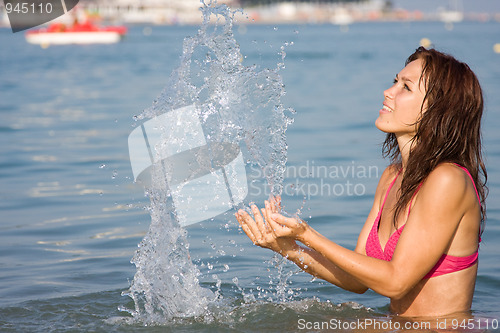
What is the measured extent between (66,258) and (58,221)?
111 centimetres

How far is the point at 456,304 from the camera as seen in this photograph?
10.4 feet

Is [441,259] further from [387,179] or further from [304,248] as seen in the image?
[304,248]

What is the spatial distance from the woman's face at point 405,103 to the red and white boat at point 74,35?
48834mm

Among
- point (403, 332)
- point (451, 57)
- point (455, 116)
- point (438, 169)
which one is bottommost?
point (403, 332)

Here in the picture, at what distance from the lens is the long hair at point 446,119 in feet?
9.82

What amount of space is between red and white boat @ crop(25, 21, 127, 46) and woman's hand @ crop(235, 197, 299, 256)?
48679mm

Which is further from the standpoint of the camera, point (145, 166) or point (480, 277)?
point (145, 166)

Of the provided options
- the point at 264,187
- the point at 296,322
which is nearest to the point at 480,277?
the point at 296,322

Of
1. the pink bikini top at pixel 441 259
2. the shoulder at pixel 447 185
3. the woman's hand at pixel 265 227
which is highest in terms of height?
the shoulder at pixel 447 185

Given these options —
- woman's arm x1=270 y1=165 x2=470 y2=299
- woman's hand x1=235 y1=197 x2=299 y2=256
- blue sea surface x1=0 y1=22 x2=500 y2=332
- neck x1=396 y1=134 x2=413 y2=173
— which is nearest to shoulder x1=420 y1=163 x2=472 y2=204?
woman's arm x1=270 y1=165 x2=470 y2=299

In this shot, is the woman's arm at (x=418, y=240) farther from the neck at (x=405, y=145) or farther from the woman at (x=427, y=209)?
the neck at (x=405, y=145)

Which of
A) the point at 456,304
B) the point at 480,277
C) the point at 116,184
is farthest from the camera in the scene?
the point at 116,184

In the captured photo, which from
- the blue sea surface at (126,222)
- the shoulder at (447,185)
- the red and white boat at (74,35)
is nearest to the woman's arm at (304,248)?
the blue sea surface at (126,222)

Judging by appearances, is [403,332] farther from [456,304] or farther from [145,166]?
[145,166]
